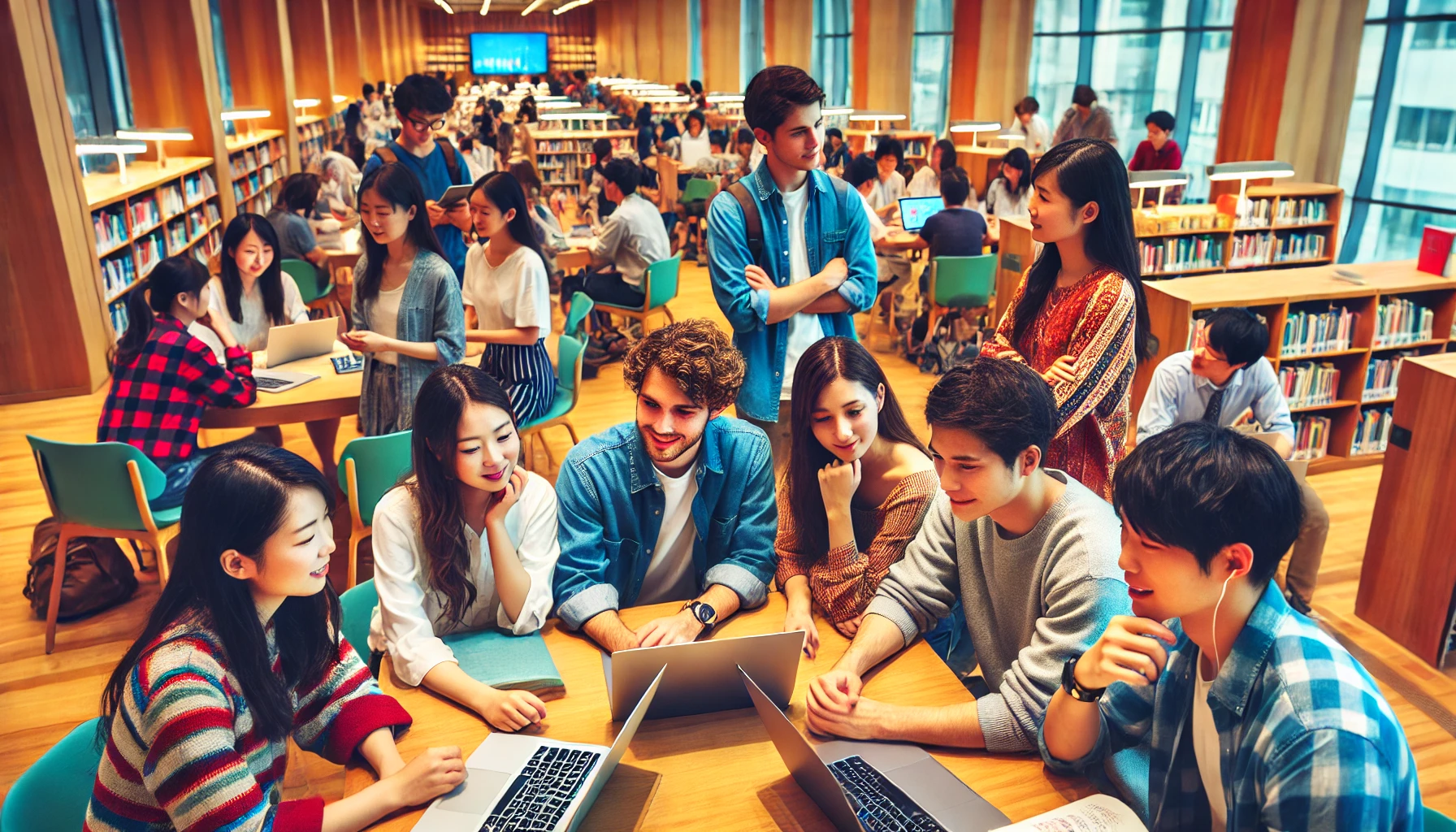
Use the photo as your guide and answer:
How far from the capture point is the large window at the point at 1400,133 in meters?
6.33

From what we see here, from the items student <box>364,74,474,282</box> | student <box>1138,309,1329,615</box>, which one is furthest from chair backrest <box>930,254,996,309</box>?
student <box>364,74,474,282</box>

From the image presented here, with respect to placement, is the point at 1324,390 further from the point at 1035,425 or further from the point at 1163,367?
the point at 1035,425

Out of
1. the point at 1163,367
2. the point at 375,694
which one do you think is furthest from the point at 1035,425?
the point at 1163,367

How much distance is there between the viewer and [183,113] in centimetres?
823

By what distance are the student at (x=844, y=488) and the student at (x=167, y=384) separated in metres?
2.12

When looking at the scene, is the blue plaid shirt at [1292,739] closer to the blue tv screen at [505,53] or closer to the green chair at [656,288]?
the green chair at [656,288]

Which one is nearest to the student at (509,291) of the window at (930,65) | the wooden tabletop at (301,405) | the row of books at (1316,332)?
the wooden tabletop at (301,405)

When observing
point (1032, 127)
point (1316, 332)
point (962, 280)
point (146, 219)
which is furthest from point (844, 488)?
point (1032, 127)

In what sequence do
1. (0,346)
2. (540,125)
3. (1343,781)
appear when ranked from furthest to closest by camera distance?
(540,125)
(0,346)
(1343,781)

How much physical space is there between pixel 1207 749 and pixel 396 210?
2.73 m

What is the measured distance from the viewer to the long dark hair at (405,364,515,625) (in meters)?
1.82

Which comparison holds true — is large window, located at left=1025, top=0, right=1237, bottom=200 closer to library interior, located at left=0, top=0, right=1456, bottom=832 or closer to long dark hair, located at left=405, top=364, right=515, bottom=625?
library interior, located at left=0, top=0, right=1456, bottom=832

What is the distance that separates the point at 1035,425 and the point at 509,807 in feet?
3.26

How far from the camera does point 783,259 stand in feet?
8.73
